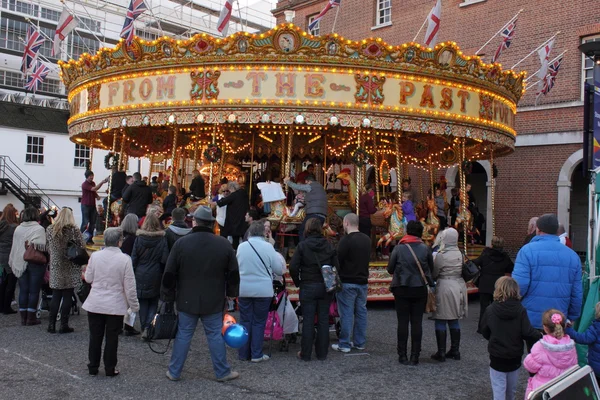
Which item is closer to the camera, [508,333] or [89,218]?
[508,333]

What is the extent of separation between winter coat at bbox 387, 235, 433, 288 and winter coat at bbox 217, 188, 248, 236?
165 inches

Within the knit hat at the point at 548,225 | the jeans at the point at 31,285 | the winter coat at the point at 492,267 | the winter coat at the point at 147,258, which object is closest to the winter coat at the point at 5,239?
the jeans at the point at 31,285

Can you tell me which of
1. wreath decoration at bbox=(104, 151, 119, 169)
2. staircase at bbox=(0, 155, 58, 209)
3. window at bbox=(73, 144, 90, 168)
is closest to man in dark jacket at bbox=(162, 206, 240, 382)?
wreath decoration at bbox=(104, 151, 119, 169)

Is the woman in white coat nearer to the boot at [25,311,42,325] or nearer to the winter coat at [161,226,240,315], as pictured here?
the winter coat at [161,226,240,315]

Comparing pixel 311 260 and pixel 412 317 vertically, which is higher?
pixel 311 260

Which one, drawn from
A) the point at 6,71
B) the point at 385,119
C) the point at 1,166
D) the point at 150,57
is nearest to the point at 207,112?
the point at 150,57

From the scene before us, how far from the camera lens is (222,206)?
36.4 feet

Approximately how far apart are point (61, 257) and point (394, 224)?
6.82 m

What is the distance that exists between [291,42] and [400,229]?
14.5 feet

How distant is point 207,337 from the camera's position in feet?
20.4

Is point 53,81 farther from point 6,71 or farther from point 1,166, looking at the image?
point 1,166

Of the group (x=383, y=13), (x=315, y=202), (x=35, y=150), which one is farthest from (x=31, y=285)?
(x=35, y=150)

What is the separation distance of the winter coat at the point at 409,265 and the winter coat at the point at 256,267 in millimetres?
1458

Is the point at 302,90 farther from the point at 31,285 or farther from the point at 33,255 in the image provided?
the point at 31,285
